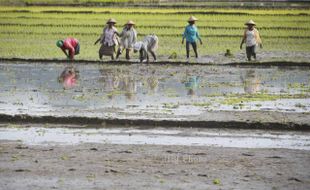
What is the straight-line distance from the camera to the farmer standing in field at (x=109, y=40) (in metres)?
24.1

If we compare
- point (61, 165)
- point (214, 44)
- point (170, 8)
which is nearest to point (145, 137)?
point (61, 165)

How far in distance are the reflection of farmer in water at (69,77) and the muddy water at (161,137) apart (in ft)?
18.6

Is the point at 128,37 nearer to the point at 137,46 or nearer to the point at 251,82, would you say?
the point at 137,46

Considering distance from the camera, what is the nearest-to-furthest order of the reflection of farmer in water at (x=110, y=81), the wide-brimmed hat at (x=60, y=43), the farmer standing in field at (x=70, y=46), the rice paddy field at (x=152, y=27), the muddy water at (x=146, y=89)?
the muddy water at (x=146, y=89)
the reflection of farmer in water at (x=110, y=81)
the wide-brimmed hat at (x=60, y=43)
the farmer standing in field at (x=70, y=46)
the rice paddy field at (x=152, y=27)

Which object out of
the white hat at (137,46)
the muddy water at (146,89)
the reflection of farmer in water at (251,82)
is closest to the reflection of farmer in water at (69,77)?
the muddy water at (146,89)

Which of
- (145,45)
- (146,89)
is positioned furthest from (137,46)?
(146,89)

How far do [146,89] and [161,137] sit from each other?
5818 mm

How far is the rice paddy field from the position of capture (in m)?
29.0

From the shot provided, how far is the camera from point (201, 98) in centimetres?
1543

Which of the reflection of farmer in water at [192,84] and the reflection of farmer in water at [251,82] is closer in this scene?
the reflection of farmer in water at [192,84]

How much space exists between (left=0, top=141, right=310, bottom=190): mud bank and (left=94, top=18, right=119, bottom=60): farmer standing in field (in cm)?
1375

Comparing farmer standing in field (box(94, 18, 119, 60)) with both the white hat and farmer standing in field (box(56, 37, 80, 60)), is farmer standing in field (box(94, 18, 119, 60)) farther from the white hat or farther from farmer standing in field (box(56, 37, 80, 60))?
the white hat

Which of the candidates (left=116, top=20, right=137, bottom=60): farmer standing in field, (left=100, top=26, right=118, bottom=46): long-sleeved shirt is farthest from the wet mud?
(left=116, top=20, right=137, bottom=60): farmer standing in field

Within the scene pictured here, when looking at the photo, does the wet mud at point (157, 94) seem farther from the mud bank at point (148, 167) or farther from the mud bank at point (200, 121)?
the mud bank at point (148, 167)
